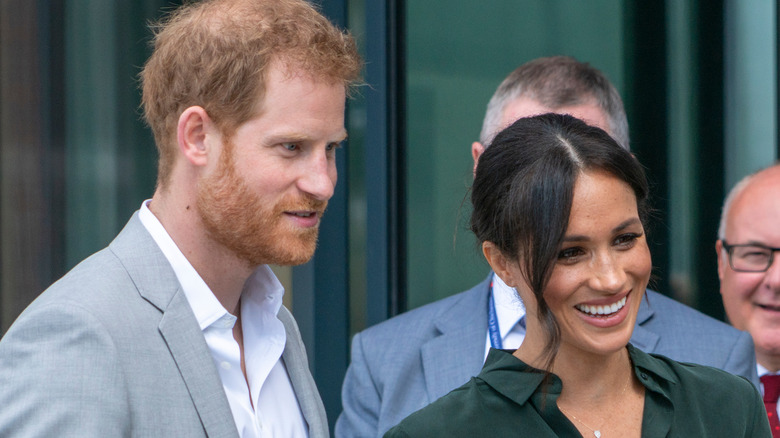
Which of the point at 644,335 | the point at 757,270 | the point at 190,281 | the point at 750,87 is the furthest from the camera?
the point at 750,87

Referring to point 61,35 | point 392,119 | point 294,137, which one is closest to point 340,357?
point 392,119

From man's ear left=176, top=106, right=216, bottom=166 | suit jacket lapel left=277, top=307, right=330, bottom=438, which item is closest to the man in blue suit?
suit jacket lapel left=277, top=307, right=330, bottom=438

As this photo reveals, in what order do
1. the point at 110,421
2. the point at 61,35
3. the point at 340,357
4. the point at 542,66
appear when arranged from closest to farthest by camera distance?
the point at 110,421 → the point at 542,66 → the point at 61,35 → the point at 340,357

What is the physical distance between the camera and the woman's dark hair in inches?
76.5

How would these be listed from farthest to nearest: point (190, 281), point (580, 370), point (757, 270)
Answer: point (757, 270)
point (190, 281)
point (580, 370)

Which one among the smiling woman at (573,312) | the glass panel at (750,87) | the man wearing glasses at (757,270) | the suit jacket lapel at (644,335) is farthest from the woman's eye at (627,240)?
the glass panel at (750,87)

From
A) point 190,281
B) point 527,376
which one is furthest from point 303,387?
point 527,376

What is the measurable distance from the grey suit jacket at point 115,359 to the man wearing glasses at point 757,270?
2015 millimetres

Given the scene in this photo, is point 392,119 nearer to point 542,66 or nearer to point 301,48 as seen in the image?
point 542,66

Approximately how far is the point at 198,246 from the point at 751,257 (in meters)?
2.04

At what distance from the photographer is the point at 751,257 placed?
3320mm

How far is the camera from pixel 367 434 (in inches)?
113

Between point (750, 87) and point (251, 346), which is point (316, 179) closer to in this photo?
point (251, 346)

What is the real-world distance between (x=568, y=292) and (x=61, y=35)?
8.28ft
